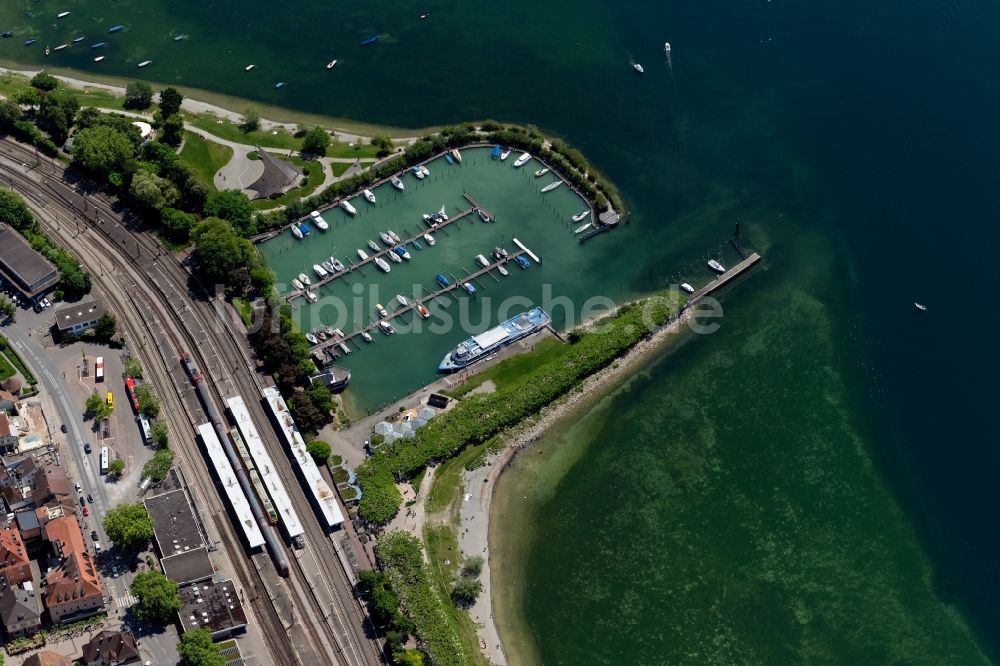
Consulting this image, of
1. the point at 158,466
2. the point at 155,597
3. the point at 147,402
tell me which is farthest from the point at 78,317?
the point at 155,597

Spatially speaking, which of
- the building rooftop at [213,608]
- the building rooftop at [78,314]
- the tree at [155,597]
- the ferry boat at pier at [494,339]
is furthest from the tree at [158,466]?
the ferry boat at pier at [494,339]

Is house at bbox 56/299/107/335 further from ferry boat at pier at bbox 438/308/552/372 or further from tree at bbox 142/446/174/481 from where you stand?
ferry boat at pier at bbox 438/308/552/372

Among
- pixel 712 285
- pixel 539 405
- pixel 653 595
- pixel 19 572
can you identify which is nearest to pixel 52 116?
pixel 19 572

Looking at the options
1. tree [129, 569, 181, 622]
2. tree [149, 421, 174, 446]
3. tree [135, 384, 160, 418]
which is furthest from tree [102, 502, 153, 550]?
tree [135, 384, 160, 418]

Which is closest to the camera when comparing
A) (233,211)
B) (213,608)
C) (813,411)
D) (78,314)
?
(213,608)

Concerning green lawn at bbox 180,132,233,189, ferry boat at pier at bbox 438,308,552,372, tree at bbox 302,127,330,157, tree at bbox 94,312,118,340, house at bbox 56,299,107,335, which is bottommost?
ferry boat at pier at bbox 438,308,552,372

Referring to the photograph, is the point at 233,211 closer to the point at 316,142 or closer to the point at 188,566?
the point at 316,142
